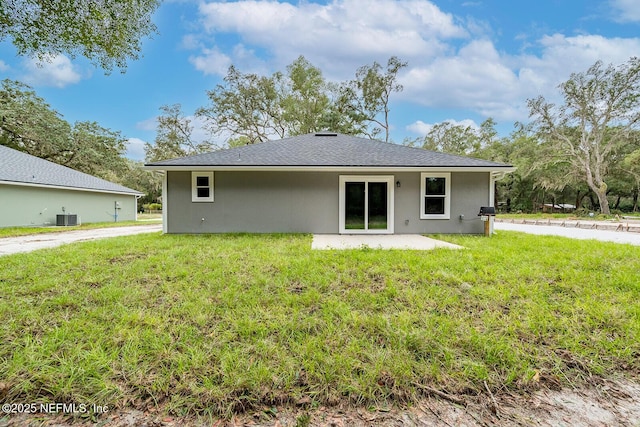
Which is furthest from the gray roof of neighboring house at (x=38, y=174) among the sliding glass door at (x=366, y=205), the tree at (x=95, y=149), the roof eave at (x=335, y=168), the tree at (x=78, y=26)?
the sliding glass door at (x=366, y=205)

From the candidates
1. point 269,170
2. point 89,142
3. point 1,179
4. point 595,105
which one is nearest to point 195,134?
point 89,142

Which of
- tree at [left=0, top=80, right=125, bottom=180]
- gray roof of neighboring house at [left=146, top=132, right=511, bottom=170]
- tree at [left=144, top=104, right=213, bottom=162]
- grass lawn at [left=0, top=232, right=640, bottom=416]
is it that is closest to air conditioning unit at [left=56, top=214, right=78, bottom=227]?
tree at [left=0, top=80, right=125, bottom=180]

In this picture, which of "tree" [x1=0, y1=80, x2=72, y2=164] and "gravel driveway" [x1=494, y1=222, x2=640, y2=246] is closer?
"gravel driveway" [x1=494, y1=222, x2=640, y2=246]

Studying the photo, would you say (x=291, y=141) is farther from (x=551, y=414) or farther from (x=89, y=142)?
(x=89, y=142)

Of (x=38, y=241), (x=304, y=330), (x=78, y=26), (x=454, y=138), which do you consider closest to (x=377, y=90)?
(x=454, y=138)

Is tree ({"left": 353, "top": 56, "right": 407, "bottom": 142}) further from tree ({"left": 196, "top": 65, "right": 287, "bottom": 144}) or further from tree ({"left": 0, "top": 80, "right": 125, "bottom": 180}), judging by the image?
tree ({"left": 0, "top": 80, "right": 125, "bottom": 180})

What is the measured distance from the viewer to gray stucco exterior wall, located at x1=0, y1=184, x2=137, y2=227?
11610 mm

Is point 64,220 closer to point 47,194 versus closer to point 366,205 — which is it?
point 47,194

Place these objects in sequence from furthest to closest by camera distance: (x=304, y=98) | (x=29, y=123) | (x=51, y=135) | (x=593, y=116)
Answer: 1. (x=304, y=98)
2. (x=593, y=116)
3. (x=51, y=135)
4. (x=29, y=123)

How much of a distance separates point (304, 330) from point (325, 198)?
20.5 ft

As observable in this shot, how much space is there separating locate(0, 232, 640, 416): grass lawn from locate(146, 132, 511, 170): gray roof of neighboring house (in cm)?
412

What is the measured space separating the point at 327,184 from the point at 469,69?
36.5ft

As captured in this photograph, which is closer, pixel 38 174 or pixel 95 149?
pixel 38 174

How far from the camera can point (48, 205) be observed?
1322 cm
